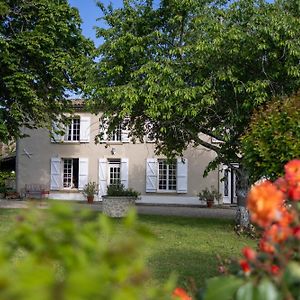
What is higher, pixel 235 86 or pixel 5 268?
pixel 235 86

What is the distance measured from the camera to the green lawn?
23.2 ft

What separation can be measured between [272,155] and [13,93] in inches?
414

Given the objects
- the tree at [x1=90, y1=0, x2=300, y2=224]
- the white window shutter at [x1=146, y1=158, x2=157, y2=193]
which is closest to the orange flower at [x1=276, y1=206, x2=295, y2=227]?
the tree at [x1=90, y1=0, x2=300, y2=224]

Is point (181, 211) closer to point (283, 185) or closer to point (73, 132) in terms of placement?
point (73, 132)

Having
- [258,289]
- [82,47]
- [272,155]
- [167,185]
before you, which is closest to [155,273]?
[272,155]

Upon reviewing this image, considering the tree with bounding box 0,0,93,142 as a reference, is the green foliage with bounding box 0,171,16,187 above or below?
below

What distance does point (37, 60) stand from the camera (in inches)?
617

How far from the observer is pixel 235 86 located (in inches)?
463

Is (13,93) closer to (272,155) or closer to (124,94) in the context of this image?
(124,94)

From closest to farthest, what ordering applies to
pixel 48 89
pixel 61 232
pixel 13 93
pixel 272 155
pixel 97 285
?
pixel 97 285, pixel 61 232, pixel 272 155, pixel 13 93, pixel 48 89

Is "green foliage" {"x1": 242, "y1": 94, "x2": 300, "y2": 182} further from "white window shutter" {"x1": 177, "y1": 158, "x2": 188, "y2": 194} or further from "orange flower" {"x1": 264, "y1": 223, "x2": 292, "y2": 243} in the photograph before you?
"white window shutter" {"x1": 177, "y1": 158, "x2": 188, "y2": 194}

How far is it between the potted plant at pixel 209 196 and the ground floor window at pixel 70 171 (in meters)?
7.61

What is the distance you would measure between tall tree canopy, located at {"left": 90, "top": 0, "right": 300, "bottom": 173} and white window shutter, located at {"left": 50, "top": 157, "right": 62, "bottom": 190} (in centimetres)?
1311

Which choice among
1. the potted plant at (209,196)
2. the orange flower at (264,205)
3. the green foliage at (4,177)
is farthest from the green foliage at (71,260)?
the green foliage at (4,177)
